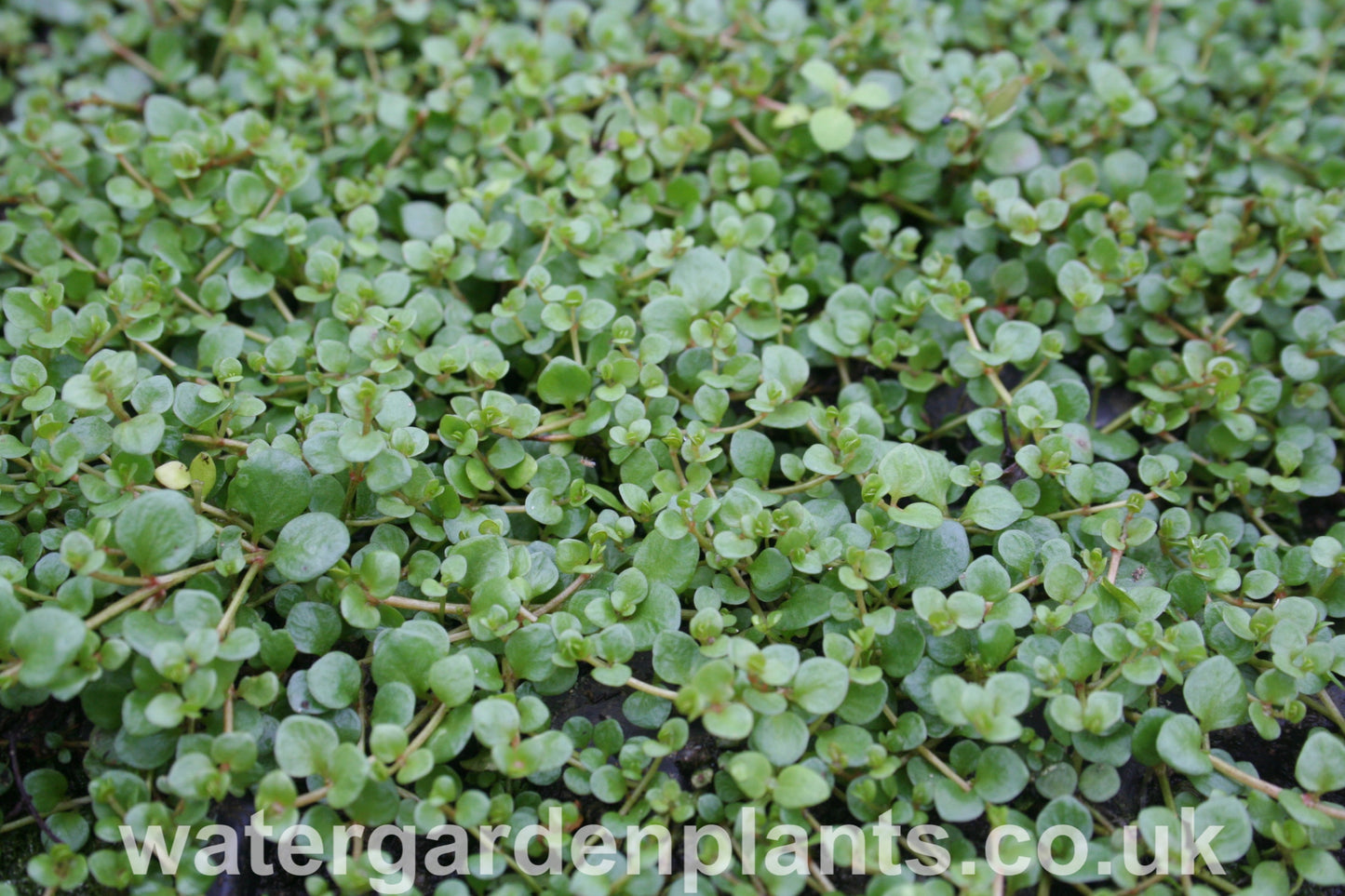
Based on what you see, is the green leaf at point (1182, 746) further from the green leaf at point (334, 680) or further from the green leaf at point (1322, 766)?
the green leaf at point (334, 680)

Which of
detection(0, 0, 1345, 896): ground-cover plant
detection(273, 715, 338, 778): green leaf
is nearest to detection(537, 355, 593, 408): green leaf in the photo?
detection(0, 0, 1345, 896): ground-cover plant

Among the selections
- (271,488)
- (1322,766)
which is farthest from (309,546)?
(1322,766)

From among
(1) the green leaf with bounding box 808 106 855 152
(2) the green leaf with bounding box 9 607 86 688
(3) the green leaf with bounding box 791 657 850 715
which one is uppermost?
(1) the green leaf with bounding box 808 106 855 152

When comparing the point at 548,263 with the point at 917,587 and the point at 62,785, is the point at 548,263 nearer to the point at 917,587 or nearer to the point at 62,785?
the point at 917,587

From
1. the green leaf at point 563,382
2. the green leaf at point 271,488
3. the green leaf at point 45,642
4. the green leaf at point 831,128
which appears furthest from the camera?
the green leaf at point 831,128

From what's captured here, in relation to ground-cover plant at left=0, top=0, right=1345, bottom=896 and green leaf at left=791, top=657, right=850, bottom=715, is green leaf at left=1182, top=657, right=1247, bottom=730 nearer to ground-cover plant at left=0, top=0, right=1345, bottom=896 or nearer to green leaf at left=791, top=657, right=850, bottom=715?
ground-cover plant at left=0, top=0, right=1345, bottom=896

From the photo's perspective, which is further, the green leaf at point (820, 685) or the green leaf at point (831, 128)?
the green leaf at point (831, 128)

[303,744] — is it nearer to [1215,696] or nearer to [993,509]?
[993,509]

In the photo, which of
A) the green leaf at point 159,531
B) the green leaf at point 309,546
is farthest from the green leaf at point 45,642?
the green leaf at point 309,546
